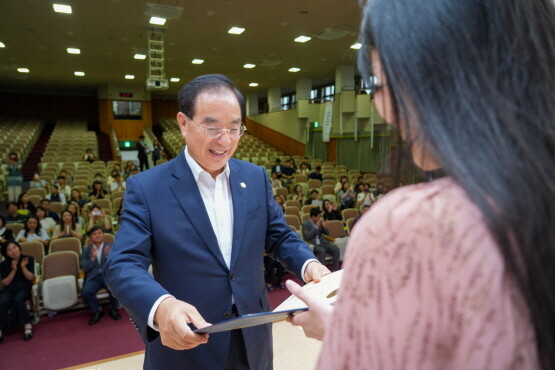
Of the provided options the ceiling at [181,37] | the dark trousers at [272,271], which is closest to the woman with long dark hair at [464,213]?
the dark trousers at [272,271]

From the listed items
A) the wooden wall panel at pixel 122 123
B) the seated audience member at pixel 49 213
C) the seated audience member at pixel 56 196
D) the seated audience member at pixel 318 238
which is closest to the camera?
the seated audience member at pixel 318 238

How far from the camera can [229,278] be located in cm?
130

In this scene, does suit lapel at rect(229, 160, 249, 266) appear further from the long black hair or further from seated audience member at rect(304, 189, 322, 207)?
seated audience member at rect(304, 189, 322, 207)

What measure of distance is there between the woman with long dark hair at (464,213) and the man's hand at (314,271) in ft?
2.62

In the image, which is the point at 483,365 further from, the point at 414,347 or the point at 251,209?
the point at 251,209

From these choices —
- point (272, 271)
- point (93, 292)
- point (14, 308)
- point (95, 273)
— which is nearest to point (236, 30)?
point (272, 271)

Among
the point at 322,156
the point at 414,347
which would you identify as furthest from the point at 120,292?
the point at 322,156

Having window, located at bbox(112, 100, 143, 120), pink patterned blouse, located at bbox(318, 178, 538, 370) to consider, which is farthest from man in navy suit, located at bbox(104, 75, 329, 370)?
window, located at bbox(112, 100, 143, 120)

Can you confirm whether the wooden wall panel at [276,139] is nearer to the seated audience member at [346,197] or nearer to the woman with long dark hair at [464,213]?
the seated audience member at [346,197]

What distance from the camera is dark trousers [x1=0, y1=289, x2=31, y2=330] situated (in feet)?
12.6

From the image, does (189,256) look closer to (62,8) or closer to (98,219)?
(98,219)

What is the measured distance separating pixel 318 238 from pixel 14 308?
157 inches

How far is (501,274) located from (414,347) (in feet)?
0.39

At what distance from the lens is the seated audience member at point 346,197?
27.0 feet
